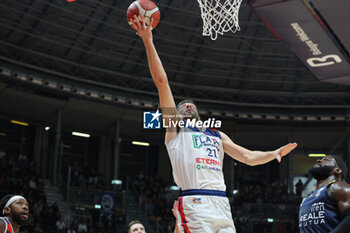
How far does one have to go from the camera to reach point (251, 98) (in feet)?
93.5

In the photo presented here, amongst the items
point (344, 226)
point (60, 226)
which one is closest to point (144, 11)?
point (344, 226)

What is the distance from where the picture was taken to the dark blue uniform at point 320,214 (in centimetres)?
446

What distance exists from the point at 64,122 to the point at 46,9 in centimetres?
872

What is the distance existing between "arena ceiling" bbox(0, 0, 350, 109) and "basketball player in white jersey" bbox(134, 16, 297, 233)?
17.0 m

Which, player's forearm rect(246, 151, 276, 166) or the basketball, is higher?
the basketball

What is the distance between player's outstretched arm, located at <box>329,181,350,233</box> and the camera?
→ 4168 mm

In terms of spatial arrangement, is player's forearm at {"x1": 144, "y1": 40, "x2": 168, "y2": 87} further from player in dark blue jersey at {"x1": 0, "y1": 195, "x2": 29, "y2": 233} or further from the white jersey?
player in dark blue jersey at {"x1": 0, "y1": 195, "x2": 29, "y2": 233}

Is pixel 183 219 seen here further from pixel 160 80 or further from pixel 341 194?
pixel 341 194

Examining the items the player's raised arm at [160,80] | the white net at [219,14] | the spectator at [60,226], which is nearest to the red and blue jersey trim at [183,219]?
the player's raised arm at [160,80]

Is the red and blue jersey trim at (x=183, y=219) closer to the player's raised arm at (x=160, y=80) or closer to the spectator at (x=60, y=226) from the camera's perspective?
the player's raised arm at (x=160, y=80)

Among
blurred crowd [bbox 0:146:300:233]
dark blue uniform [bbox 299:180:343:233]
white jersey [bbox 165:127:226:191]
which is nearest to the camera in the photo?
dark blue uniform [bbox 299:180:343:233]

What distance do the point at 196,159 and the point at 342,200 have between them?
1.40 m

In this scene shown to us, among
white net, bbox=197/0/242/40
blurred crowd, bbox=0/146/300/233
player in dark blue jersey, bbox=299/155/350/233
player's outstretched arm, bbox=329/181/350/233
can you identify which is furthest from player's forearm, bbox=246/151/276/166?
blurred crowd, bbox=0/146/300/233

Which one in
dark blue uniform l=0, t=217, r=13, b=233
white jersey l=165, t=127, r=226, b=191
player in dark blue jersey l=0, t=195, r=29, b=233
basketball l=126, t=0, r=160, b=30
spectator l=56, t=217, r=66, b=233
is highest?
basketball l=126, t=0, r=160, b=30
